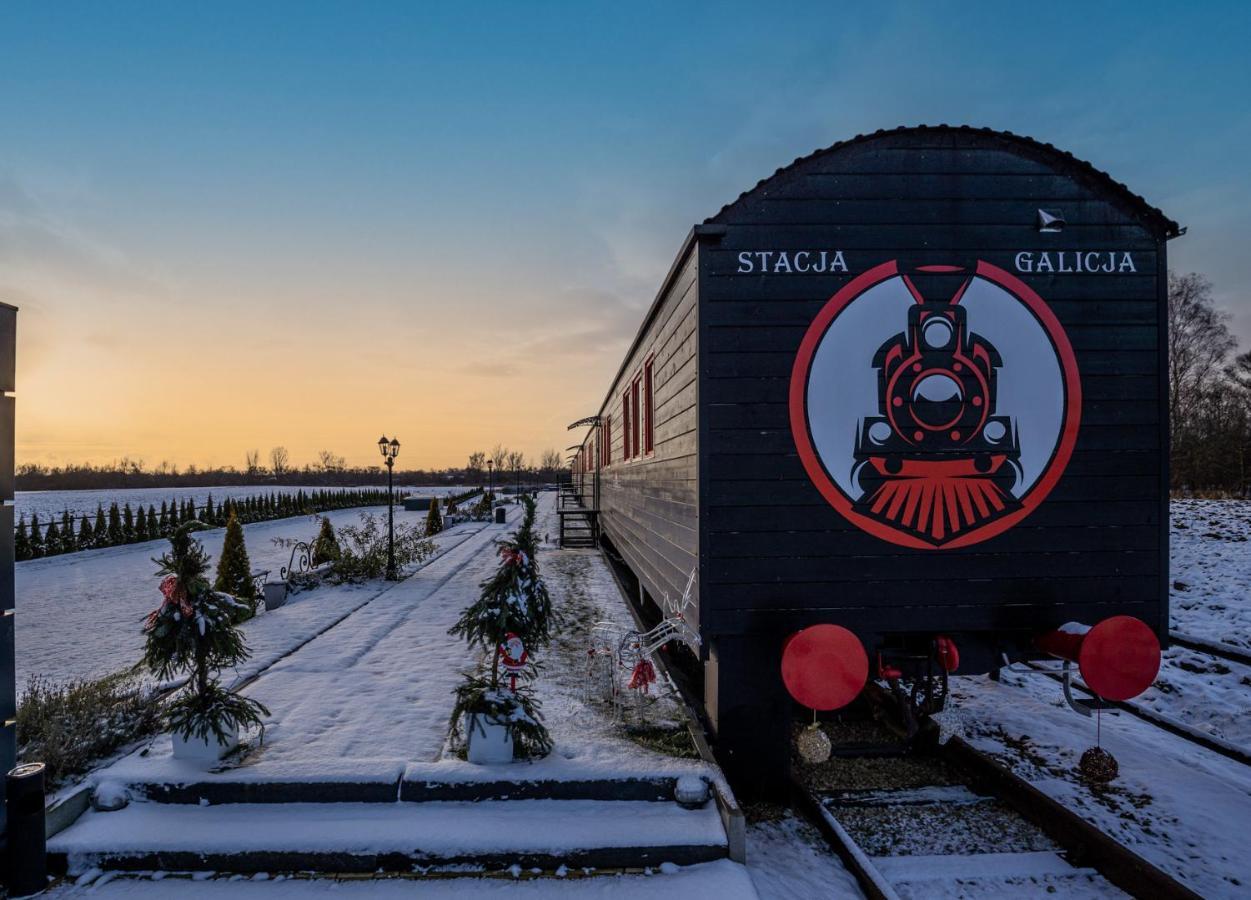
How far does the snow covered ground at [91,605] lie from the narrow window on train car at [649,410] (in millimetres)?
6088

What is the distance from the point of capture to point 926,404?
14.7ft

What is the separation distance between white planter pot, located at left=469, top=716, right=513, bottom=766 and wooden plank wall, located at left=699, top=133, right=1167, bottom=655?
5.73 feet

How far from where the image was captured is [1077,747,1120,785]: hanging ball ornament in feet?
14.7

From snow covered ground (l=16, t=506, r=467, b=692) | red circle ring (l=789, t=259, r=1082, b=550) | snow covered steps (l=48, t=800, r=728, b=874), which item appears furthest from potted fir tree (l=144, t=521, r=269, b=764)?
red circle ring (l=789, t=259, r=1082, b=550)

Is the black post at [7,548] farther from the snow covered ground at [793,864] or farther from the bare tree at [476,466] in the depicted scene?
A: the bare tree at [476,466]

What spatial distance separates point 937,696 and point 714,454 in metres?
2.60

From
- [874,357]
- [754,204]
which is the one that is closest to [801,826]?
[874,357]

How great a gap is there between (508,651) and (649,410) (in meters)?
3.33

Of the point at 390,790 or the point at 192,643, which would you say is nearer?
the point at 390,790

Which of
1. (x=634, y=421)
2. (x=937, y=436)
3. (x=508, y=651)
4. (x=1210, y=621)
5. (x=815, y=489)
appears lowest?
(x=1210, y=621)

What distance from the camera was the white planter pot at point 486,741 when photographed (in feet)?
14.5

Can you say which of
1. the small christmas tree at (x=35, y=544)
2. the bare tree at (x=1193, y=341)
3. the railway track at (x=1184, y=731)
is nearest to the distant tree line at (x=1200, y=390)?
the bare tree at (x=1193, y=341)

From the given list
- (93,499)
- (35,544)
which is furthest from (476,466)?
(35,544)

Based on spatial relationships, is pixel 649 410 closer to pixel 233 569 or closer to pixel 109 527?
pixel 233 569
